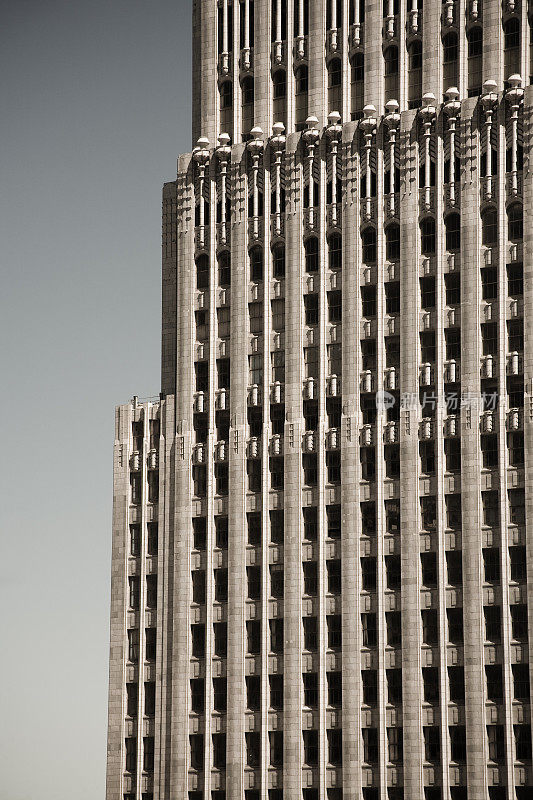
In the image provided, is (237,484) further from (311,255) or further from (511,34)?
(511,34)

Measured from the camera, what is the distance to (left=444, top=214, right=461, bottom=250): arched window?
142750 mm

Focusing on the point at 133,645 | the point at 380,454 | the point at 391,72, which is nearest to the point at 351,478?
the point at 380,454

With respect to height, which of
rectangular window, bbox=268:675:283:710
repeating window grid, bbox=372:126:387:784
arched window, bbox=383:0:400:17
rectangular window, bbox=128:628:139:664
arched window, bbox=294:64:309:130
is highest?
arched window, bbox=383:0:400:17

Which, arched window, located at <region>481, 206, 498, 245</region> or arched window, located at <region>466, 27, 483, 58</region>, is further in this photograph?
arched window, located at <region>466, 27, 483, 58</region>

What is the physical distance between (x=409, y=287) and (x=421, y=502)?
16.8 m

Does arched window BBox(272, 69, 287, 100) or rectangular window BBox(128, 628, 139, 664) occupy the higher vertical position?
arched window BBox(272, 69, 287, 100)

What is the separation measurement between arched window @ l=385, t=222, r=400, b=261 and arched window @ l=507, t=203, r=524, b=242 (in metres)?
8.98

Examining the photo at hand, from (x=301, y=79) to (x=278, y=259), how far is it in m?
16.1

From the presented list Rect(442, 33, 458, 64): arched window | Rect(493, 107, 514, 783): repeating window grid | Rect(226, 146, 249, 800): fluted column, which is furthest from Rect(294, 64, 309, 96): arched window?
Rect(493, 107, 514, 783): repeating window grid

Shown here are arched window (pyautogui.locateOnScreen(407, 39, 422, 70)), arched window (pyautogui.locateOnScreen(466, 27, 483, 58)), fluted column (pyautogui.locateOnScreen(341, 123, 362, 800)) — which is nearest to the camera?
fluted column (pyautogui.locateOnScreen(341, 123, 362, 800))

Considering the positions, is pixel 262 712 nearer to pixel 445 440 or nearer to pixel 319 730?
pixel 319 730

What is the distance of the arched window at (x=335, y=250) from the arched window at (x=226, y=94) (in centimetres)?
1675

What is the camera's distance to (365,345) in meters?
144

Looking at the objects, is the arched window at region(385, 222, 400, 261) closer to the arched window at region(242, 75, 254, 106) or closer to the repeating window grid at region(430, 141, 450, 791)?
the repeating window grid at region(430, 141, 450, 791)
